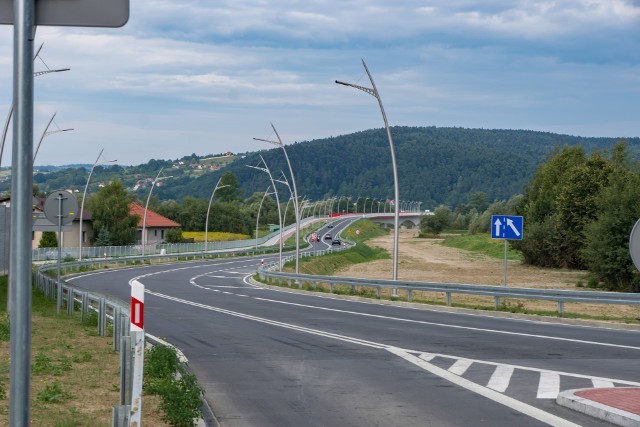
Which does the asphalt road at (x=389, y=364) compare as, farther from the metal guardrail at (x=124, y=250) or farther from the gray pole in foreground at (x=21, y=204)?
the metal guardrail at (x=124, y=250)

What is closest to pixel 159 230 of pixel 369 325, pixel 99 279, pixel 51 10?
pixel 99 279

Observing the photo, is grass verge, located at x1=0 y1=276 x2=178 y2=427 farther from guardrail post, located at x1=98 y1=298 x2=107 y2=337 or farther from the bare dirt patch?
the bare dirt patch

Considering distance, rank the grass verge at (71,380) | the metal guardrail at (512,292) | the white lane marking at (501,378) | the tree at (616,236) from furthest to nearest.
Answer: the tree at (616,236)
the metal guardrail at (512,292)
the white lane marking at (501,378)
the grass verge at (71,380)

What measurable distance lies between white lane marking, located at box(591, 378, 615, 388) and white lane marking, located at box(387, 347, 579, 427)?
1.57m

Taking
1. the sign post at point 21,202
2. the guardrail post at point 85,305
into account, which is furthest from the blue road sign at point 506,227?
the sign post at point 21,202

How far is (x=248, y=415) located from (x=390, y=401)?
6.38 feet

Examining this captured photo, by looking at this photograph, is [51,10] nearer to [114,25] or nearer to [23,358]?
[114,25]

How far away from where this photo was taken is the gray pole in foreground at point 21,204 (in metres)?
4.43

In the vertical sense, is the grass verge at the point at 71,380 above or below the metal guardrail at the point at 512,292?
above

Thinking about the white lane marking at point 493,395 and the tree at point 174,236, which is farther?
the tree at point 174,236

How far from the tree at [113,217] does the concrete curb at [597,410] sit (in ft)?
330

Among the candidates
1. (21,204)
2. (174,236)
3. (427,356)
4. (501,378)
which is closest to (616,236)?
(427,356)

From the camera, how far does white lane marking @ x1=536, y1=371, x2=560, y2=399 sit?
1237 centimetres

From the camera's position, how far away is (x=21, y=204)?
4461mm
